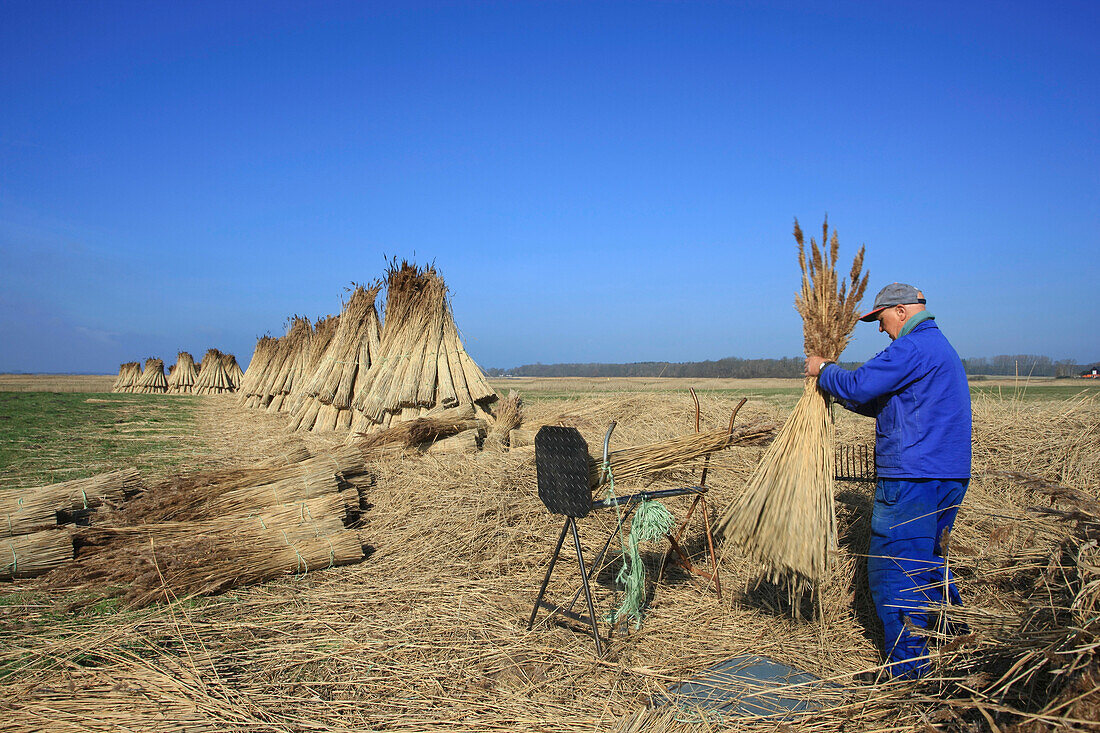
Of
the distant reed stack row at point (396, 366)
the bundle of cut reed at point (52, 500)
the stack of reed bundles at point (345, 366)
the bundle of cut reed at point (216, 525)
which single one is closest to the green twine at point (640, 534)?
the bundle of cut reed at point (216, 525)

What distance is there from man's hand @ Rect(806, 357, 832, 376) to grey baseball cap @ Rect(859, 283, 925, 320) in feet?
1.13

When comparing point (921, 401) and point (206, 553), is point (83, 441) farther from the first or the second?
point (921, 401)

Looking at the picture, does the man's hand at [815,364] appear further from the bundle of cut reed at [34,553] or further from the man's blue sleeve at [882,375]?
the bundle of cut reed at [34,553]

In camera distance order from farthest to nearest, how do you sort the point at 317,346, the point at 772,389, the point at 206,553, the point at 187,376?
the point at 187,376 → the point at 772,389 → the point at 317,346 → the point at 206,553

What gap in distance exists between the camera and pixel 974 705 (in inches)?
60.6

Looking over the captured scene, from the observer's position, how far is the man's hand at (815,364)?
288cm

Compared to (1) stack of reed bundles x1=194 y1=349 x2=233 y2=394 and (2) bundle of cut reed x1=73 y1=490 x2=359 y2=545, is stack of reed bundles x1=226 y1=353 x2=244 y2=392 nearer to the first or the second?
(1) stack of reed bundles x1=194 y1=349 x2=233 y2=394

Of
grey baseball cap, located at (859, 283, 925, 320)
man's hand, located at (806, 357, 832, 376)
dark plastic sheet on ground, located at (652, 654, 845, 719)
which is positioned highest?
grey baseball cap, located at (859, 283, 925, 320)

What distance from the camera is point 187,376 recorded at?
101ft

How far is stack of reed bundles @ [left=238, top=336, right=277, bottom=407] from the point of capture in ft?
65.8

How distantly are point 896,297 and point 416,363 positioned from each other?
6.68 metres

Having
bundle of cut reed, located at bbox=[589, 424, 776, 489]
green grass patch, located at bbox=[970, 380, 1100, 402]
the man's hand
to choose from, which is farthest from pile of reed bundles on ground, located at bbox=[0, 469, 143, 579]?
green grass patch, located at bbox=[970, 380, 1100, 402]

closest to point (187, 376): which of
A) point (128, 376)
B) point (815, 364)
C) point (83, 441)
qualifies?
point (128, 376)

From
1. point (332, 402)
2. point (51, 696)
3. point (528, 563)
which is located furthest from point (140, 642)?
point (332, 402)
